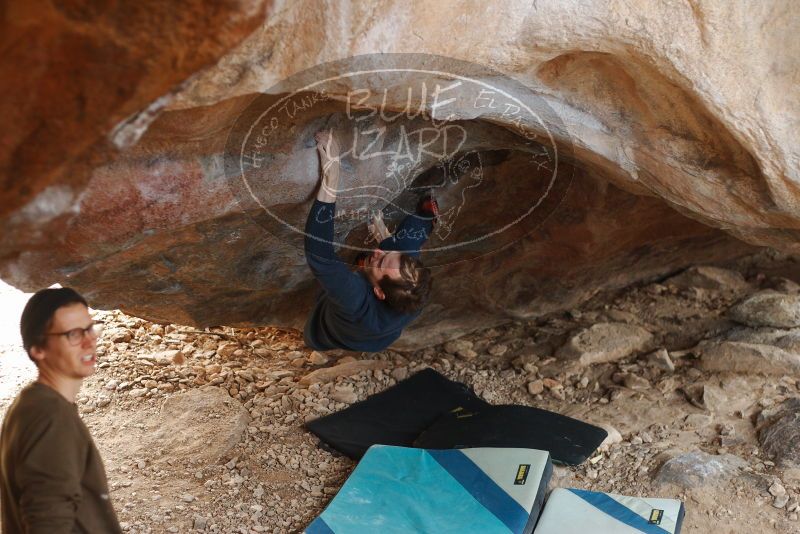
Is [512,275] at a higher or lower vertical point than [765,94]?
lower

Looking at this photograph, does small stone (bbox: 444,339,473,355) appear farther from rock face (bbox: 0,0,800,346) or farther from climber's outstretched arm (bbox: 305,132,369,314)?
climber's outstretched arm (bbox: 305,132,369,314)

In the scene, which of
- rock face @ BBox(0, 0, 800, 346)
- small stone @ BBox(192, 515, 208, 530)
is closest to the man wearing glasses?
rock face @ BBox(0, 0, 800, 346)

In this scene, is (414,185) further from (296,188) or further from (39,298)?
(39,298)

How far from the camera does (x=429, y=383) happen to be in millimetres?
4086

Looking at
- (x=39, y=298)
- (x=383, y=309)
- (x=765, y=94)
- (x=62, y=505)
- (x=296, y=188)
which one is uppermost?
(x=765, y=94)

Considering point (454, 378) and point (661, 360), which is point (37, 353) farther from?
point (661, 360)

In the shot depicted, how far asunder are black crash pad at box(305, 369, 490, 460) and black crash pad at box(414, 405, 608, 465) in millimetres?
88

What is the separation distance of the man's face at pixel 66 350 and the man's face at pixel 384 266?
1333 millimetres

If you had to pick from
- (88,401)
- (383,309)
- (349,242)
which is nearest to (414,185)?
(349,242)

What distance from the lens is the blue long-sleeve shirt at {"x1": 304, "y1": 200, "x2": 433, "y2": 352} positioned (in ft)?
8.99

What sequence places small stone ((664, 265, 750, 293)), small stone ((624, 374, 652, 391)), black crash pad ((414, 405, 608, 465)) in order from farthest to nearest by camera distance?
small stone ((664, 265, 750, 293)) → small stone ((624, 374, 652, 391)) → black crash pad ((414, 405, 608, 465))

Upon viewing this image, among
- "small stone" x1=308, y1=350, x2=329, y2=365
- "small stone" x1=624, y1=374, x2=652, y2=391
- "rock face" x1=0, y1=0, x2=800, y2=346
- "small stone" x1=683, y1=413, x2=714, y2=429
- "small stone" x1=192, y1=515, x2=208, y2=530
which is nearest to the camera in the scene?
"rock face" x1=0, y1=0, x2=800, y2=346

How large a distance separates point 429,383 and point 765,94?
2186 mm

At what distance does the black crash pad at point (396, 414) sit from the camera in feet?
11.9
